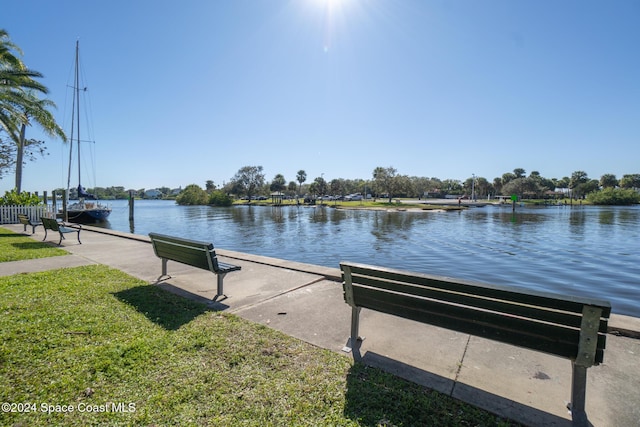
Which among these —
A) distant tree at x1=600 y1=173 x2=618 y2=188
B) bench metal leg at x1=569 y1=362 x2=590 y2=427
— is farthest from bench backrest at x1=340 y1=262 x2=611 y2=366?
distant tree at x1=600 y1=173 x2=618 y2=188

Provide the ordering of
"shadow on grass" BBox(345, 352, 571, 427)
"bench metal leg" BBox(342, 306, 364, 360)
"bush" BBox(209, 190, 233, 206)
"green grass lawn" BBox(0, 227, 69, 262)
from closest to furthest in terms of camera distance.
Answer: "shadow on grass" BBox(345, 352, 571, 427) < "bench metal leg" BBox(342, 306, 364, 360) < "green grass lawn" BBox(0, 227, 69, 262) < "bush" BBox(209, 190, 233, 206)

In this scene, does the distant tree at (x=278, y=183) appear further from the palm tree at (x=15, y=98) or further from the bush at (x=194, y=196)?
the palm tree at (x=15, y=98)

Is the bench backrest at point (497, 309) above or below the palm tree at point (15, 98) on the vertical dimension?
below

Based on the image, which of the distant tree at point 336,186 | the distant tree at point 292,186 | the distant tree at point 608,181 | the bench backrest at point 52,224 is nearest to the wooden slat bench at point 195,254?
the bench backrest at point 52,224

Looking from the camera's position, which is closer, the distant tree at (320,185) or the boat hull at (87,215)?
the boat hull at (87,215)

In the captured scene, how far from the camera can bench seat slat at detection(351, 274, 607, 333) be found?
230cm

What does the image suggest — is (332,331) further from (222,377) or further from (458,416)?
(458,416)

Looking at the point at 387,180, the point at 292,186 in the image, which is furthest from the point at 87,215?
the point at 292,186

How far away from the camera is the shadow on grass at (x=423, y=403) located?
92.9 inches

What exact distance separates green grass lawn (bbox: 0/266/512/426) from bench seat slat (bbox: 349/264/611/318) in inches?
34.4

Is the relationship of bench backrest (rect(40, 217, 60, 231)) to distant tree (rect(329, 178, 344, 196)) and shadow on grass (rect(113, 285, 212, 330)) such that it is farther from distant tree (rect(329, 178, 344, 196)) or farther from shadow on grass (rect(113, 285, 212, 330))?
distant tree (rect(329, 178, 344, 196))

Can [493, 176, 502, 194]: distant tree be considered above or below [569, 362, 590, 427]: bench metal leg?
above

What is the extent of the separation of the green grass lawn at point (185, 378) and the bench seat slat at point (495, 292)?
873 mm

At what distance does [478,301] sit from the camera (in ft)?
8.70
